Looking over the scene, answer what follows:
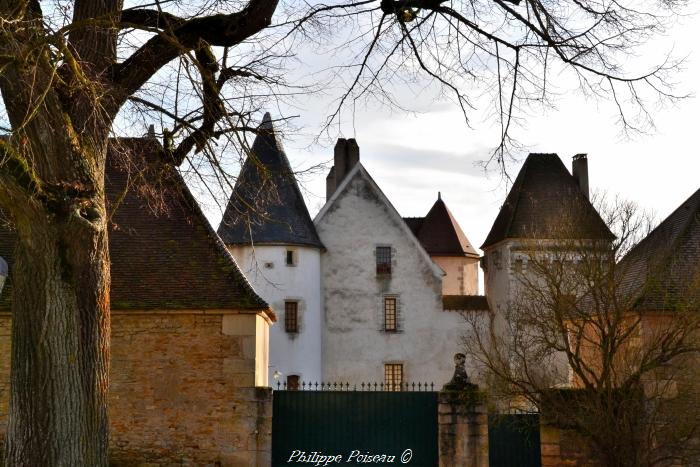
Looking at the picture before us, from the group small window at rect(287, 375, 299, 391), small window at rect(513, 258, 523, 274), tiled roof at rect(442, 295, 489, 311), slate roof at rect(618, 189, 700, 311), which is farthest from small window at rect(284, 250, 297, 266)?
slate roof at rect(618, 189, 700, 311)

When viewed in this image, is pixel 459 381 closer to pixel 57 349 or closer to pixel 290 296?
pixel 57 349

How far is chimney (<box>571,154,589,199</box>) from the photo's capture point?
33.5 m

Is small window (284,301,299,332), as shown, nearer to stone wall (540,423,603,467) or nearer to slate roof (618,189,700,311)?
slate roof (618,189,700,311)

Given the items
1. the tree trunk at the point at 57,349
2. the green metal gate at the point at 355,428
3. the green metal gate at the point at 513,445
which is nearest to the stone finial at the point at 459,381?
the green metal gate at the point at 355,428

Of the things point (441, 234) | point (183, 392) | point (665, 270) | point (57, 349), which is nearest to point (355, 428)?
point (183, 392)

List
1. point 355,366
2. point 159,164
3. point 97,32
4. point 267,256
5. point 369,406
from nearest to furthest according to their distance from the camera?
point 97,32 < point 159,164 < point 369,406 < point 267,256 < point 355,366

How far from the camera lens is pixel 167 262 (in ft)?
52.0

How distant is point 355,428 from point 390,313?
16.0 meters

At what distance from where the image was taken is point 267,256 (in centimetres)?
2936

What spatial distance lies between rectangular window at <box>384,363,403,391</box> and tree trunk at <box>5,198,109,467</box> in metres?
24.6

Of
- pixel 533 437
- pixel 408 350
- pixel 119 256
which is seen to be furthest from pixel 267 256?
pixel 533 437

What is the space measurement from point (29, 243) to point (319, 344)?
24437 mm

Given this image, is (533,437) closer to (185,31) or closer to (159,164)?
(159,164)

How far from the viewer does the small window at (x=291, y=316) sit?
29625mm
